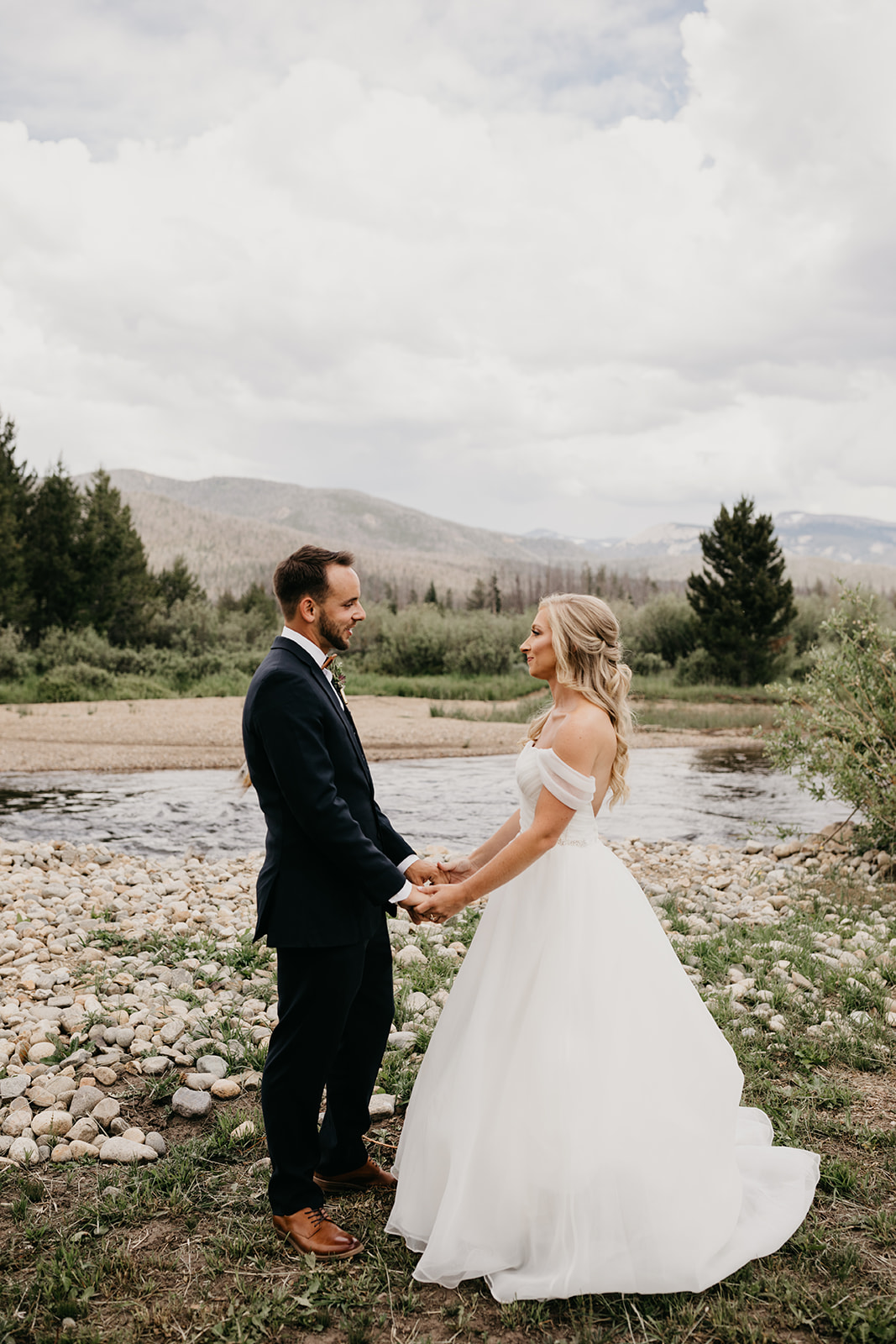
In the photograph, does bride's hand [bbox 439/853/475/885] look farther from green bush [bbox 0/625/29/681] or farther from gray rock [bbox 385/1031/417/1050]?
green bush [bbox 0/625/29/681]

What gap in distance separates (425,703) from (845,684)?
18322mm

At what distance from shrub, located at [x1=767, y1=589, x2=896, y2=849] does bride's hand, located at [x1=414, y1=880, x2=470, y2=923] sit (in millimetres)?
5779

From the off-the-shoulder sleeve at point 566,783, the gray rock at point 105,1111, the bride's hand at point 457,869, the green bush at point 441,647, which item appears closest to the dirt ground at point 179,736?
the green bush at point 441,647

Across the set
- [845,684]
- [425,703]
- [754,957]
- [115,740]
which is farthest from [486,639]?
[754,957]

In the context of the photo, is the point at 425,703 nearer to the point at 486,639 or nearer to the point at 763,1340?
the point at 486,639

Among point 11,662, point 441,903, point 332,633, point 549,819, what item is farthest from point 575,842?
point 11,662

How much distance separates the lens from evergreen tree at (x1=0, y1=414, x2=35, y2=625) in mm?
29203

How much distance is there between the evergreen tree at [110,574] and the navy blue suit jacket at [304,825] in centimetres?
A: 3213

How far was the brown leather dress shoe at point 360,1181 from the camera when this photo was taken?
11.0 feet

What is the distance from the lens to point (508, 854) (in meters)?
3.07

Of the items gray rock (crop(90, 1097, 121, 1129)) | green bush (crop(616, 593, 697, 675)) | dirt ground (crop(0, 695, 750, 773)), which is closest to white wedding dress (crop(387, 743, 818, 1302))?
gray rock (crop(90, 1097, 121, 1129))

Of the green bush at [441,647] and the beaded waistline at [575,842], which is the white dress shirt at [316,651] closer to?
the beaded waistline at [575,842]

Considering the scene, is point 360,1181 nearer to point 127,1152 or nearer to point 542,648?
point 127,1152

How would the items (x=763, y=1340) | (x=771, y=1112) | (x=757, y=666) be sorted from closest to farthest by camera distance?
(x=763, y=1340) → (x=771, y=1112) → (x=757, y=666)
